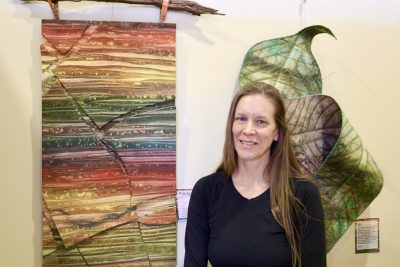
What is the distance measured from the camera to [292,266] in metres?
1.12

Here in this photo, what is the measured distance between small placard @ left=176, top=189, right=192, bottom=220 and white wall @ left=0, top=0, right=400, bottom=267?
29 mm

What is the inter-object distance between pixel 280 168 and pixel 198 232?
13.8 inches

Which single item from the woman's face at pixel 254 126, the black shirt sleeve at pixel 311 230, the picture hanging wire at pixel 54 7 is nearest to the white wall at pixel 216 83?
the picture hanging wire at pixel 54 7

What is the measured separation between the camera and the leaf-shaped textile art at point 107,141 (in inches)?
54.0

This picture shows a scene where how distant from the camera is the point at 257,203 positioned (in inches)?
46.2

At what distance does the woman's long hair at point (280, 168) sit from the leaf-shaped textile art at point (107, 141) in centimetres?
28

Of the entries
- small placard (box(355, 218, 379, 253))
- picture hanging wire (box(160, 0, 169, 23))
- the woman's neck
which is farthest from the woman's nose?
small placard (box(355, 218, 379, 253))

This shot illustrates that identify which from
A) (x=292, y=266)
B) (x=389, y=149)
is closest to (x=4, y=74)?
(x=292, y=266)

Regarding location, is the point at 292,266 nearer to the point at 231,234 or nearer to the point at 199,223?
the point at 231,234

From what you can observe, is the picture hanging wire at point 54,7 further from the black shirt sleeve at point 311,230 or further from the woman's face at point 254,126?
the black shirt sleeve at point 311,230

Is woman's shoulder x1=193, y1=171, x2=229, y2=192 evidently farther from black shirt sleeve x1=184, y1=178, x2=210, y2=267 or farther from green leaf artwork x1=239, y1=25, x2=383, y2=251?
green leaf artwork x1=239, y1=25, x2=383, y2=251

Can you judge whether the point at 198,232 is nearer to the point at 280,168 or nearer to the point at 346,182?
the point at 280,168

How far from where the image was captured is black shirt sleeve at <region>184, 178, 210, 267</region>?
1.21m

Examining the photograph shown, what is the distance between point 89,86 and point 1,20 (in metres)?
0.41
